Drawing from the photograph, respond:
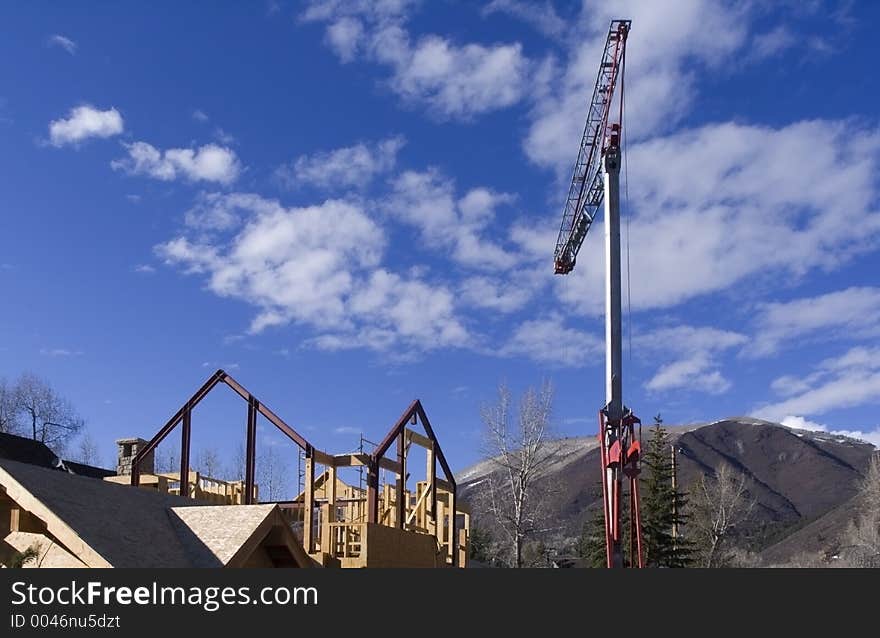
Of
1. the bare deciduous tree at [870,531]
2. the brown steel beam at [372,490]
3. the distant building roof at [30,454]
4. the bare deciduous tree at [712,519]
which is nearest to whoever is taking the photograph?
the brown steel beam at [372,490]

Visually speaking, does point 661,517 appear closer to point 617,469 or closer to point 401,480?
point 617,469

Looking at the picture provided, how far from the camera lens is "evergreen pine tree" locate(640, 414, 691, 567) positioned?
48094 millimetres

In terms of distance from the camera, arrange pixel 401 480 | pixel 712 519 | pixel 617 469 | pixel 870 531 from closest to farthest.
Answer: pixel 401 480 < pixel 617 469 < pixel 712 519 < pixel 870 531

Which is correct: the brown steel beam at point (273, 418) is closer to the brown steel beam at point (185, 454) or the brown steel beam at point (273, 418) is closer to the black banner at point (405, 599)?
the brown steel beam at point (185, 454)

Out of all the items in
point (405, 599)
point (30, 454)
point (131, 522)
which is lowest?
point (405, 599)

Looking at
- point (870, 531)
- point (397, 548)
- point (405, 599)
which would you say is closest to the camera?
point (405, 599)

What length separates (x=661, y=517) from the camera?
49719 mm

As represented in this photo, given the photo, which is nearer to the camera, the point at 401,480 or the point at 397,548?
the point at 397,548

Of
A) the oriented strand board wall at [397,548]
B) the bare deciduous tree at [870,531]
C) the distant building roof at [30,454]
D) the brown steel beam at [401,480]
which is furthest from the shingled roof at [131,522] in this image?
the bare deciduous tree at [870,531]

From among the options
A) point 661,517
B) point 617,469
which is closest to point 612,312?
point 617,469

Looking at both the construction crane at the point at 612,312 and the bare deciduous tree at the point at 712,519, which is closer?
the construction crane at the point at 612,312

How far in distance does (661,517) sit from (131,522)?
3735cm

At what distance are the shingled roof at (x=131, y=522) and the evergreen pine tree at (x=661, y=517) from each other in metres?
31.1

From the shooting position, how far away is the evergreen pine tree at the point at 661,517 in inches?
1893
